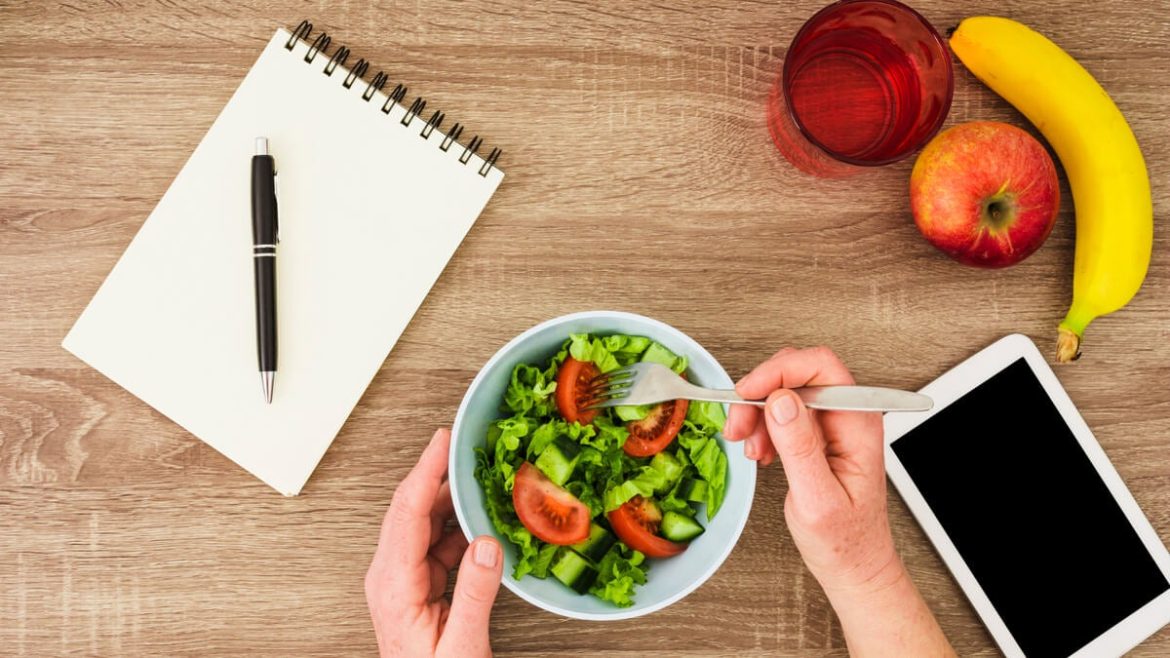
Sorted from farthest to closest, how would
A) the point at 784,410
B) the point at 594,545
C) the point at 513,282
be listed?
the point at 513,282, the point at 594,545, the point at 784,410

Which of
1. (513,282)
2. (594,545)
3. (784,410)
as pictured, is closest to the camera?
(784,410)

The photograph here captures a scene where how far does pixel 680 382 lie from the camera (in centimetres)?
87

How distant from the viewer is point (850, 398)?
2.66 ft

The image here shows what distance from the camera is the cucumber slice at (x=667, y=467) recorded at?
0.92 meters

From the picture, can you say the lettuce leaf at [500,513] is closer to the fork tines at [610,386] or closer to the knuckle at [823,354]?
the fork tines at [610,386]

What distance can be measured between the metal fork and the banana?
340 millimetres

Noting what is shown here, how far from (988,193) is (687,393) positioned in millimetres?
436

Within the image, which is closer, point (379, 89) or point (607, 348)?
point (607, 348)

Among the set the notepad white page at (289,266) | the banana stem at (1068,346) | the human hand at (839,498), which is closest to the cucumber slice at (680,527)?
the human hand at (839,498)

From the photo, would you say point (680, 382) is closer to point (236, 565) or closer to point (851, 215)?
point (851, 215)

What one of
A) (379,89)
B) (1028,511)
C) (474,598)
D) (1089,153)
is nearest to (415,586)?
(474,598)

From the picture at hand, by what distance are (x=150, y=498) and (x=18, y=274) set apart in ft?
1.01

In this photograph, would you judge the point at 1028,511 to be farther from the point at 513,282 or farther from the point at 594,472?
the point at 513,282

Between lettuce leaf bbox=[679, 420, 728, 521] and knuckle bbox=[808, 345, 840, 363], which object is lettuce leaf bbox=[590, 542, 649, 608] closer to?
lettuce leaf bbox=[679, 420, 728, 521]
